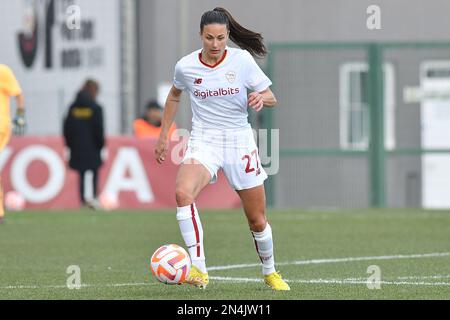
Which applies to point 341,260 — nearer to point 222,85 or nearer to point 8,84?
point 222,85

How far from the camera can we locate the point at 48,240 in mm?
16422

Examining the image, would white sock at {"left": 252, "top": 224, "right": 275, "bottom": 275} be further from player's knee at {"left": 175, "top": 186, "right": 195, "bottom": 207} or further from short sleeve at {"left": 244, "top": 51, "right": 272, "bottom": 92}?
short sleeve at {"left": 244, "top": 51, "right": 272, "bottom": 92}

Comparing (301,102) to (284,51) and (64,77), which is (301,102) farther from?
(64,77)

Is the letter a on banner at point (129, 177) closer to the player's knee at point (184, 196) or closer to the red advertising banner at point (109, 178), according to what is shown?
the red advertising banner at point (109, 178)

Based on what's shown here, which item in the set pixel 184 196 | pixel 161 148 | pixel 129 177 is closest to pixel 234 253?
pixel 161 148

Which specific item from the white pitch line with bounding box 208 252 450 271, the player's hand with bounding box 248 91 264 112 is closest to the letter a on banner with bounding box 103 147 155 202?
the white pitch line with bounding box 208 252 450 271

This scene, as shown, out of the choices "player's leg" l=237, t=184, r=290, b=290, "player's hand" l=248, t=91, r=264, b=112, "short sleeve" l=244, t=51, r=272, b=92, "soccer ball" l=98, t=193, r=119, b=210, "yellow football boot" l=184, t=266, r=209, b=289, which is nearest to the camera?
"player's hand" l=248, t=91, r=264, b=112

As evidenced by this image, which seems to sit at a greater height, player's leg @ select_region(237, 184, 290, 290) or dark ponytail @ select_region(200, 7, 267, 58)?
dark ponytail @ select_region(200, 7, 267, 58)

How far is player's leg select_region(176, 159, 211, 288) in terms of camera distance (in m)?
10.1

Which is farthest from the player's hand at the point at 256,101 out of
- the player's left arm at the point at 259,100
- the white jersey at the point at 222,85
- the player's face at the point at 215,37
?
the player's face at the point at 215,37

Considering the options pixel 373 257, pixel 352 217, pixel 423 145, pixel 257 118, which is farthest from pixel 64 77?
pixel 373 257

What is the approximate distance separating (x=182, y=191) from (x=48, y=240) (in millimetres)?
6602

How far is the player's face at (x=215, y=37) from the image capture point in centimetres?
1006

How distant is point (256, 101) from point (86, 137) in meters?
14.3
